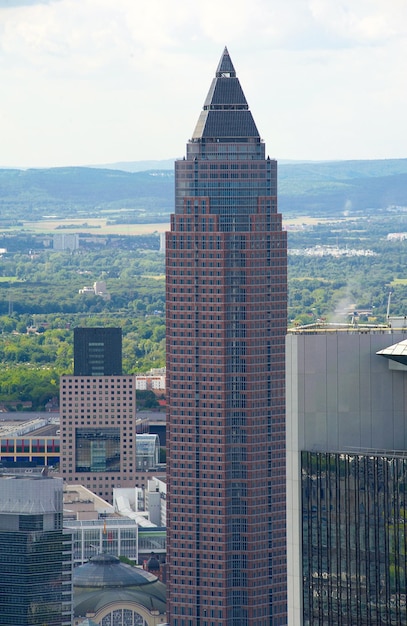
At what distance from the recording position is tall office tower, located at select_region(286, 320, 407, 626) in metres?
51.2

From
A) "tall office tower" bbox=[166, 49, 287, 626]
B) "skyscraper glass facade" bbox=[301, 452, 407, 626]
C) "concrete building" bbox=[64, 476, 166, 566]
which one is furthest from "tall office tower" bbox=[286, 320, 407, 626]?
"concrete building" bbox=[64, 476, 166, 566]

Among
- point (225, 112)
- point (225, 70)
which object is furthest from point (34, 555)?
point (225, 70)

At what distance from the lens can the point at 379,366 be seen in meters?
52.4

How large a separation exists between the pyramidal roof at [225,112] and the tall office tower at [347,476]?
→ 9912cm

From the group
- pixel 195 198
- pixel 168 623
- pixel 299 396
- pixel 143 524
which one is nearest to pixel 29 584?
Result: pixel 168 623

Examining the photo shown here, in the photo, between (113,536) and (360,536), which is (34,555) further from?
(360,536)

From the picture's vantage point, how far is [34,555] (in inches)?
5133

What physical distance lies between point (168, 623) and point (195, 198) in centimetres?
2640

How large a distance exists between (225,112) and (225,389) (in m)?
18.6

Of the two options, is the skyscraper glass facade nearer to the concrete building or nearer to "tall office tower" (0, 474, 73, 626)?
"tall office tower" (0, 474, 73, 626)

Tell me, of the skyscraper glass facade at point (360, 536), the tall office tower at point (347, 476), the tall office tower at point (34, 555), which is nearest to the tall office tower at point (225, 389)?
the tall office tower at point (34, 555)

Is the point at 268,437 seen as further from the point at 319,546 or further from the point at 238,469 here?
→ the point at 319,546

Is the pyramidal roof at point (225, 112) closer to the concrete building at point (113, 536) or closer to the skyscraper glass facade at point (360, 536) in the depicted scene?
the concrete building at point (113, 536)

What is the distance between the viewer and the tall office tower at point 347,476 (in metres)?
51.2
